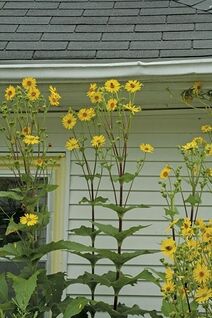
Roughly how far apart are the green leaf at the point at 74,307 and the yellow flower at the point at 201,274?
3.03 ft

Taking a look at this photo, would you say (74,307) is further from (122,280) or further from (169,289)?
(169,289)

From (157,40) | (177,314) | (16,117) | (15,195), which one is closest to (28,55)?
(16,117)

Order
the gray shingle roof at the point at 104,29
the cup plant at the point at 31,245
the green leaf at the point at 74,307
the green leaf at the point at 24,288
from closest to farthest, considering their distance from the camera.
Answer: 1. the green leaf at the point at 24,288
2. the green leaf at the point at 74,307
3. the cup plant at the point at 31,245
4. the gray shingle roof at the point at 104,29

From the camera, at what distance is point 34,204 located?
3924 millimetres

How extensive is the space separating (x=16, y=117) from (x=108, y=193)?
97cm

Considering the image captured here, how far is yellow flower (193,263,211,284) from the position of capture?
3.04 meters

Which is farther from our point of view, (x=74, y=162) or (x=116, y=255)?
(x=74, y=162)

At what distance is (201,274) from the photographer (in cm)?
303

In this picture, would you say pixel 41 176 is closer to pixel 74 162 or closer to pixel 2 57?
pixel 74 162

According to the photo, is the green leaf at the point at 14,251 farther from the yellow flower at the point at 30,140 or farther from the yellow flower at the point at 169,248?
the yellow flower at the point at 169,248

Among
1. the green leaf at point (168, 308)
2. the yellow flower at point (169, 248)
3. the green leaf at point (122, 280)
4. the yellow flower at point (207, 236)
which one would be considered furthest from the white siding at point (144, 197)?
the yellow flower at point (169, 248)

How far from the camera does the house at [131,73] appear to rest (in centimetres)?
446

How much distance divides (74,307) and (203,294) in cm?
98

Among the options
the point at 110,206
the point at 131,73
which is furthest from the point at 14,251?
the point at 131,73
